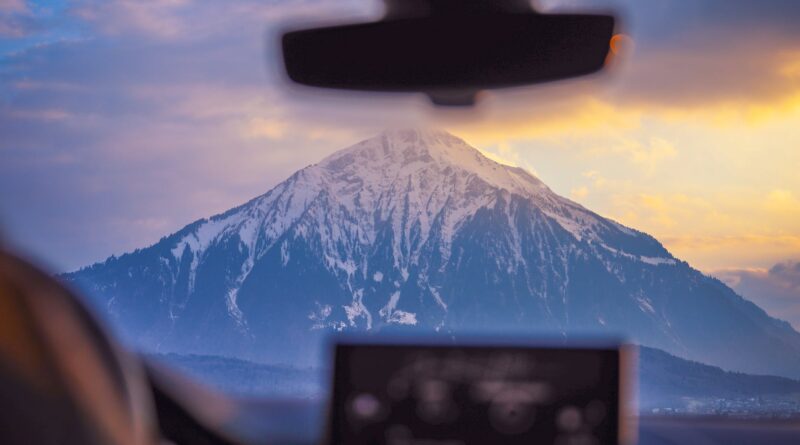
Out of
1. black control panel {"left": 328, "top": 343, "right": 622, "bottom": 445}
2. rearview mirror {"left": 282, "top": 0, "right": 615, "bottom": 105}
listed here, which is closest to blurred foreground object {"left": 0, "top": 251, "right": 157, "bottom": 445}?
black control panel {"left": 328, "top": 343, "right": 622, "bottom": 445}

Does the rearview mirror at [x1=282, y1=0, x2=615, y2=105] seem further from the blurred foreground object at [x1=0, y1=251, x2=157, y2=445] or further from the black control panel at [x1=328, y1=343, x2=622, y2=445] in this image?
the blurred foreground object at [x1=0, y1=251, x2=157, y2=445]

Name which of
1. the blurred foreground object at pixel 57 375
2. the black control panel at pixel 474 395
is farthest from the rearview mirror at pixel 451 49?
the blurred foreground object at pixel 57 375

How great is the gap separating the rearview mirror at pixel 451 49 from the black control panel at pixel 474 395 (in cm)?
73

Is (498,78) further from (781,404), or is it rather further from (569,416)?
(781,404)

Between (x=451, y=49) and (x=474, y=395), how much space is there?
2.99 ft

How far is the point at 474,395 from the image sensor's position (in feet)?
9.86

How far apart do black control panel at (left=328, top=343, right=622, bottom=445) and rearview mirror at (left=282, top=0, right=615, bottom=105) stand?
28.7 inches

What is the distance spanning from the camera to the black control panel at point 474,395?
2.95 m

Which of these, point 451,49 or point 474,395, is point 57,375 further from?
point 451,49

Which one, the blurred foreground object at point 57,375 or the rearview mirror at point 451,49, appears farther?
the rearview mirror at point 451,49

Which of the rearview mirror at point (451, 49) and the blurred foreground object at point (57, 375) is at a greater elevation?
the rearview mirror at point (451, 49)

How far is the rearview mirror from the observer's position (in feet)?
10.0

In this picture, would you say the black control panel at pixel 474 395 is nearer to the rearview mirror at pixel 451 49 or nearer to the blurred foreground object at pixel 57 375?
the rearview mirror at pixel 451 49

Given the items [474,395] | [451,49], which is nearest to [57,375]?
[474,395]
